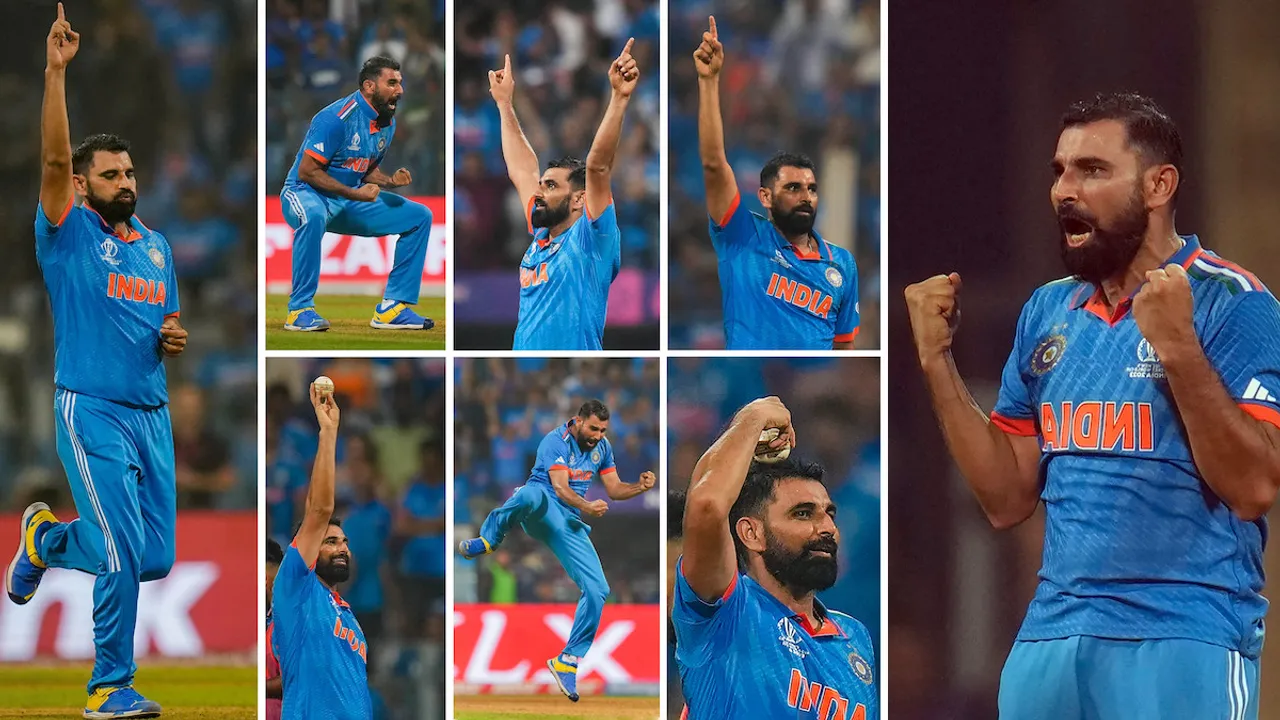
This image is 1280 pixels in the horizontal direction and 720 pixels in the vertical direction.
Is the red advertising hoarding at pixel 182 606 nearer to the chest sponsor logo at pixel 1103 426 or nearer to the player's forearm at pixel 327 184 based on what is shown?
the player's forearm at pixel 327 184

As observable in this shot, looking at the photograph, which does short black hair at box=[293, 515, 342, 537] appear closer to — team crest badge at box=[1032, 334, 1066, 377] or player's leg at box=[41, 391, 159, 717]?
player's leg at box=[41, 391, 159, 717]

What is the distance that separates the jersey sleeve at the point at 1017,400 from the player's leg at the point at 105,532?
2548 millimetres

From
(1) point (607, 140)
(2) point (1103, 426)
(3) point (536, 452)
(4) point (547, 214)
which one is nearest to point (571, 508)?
(3) point (536, 452)

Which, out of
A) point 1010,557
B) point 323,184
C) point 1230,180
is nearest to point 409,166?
point 323,184

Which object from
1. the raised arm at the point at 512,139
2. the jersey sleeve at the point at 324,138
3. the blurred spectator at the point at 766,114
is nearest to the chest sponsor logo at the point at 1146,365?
the blurred spectator at the point at 766,114

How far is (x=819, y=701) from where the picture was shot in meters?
3.88

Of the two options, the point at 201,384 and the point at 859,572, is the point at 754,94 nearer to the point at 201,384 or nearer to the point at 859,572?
the point at 859,572

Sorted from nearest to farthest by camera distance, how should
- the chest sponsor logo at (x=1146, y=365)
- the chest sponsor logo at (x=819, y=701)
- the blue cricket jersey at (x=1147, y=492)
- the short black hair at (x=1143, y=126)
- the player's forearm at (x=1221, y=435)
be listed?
the player's forearm at (x=1221, y=435), the blue cricket jersey at (x=1147, y=492), the chest sponsor logo at (x=1146, y=365), the short black hair at (x=1143, y=126), the chest sponsor logo at (x=819, y=701)

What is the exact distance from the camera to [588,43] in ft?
13.2

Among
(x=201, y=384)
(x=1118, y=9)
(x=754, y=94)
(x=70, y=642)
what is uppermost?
(x=1118, y=9)

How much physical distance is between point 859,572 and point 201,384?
214 centimetres

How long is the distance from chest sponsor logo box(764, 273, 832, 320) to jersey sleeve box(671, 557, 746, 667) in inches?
34.0

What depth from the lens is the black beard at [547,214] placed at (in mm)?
4004

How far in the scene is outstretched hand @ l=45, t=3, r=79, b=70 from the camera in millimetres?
3891
